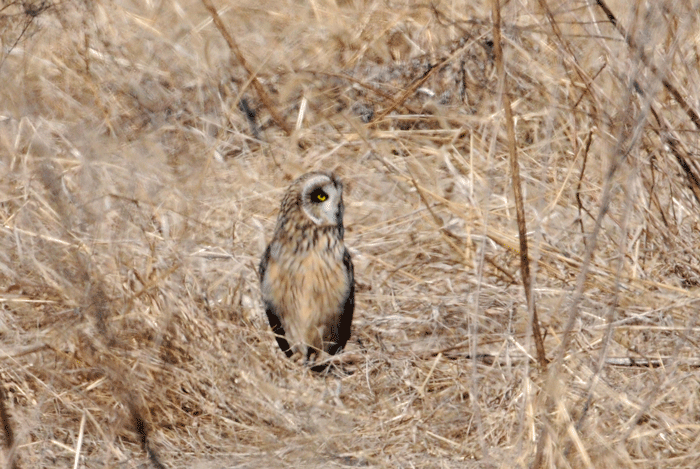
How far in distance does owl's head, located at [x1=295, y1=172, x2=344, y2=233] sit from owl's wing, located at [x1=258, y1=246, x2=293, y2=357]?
9.8 inches

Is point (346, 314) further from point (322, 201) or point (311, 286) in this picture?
point (322, 201)

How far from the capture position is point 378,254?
4016 mm

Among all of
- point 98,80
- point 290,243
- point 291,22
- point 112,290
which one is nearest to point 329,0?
point 291,22

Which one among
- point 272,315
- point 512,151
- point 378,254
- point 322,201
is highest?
point 512,151

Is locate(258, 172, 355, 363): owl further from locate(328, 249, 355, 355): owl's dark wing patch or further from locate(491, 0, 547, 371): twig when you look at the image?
locate(491, 0, 547, 371): twig

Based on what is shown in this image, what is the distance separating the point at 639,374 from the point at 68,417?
5.53ft

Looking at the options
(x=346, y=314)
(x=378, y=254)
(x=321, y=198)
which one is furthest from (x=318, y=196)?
(x=378, y=254)

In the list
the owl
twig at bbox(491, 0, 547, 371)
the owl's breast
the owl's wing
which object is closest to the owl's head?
the owl

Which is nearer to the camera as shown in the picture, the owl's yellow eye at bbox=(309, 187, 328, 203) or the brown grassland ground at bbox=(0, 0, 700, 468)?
the brown grassland ground at bbox=(0, 0, 700, 468)

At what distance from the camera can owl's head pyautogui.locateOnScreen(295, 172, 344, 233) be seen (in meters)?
3.49

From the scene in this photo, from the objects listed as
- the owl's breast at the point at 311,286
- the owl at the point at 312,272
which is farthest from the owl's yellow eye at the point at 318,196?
the owl's breast at the point at 311,286

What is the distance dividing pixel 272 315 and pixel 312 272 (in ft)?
0.76

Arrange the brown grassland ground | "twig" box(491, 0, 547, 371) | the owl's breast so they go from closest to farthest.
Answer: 1. "twig" box(491, 0, 547, 371)
2. the brown grassland ground
3. the owl's breast

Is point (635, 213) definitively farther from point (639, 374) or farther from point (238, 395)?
point (238, 395)
